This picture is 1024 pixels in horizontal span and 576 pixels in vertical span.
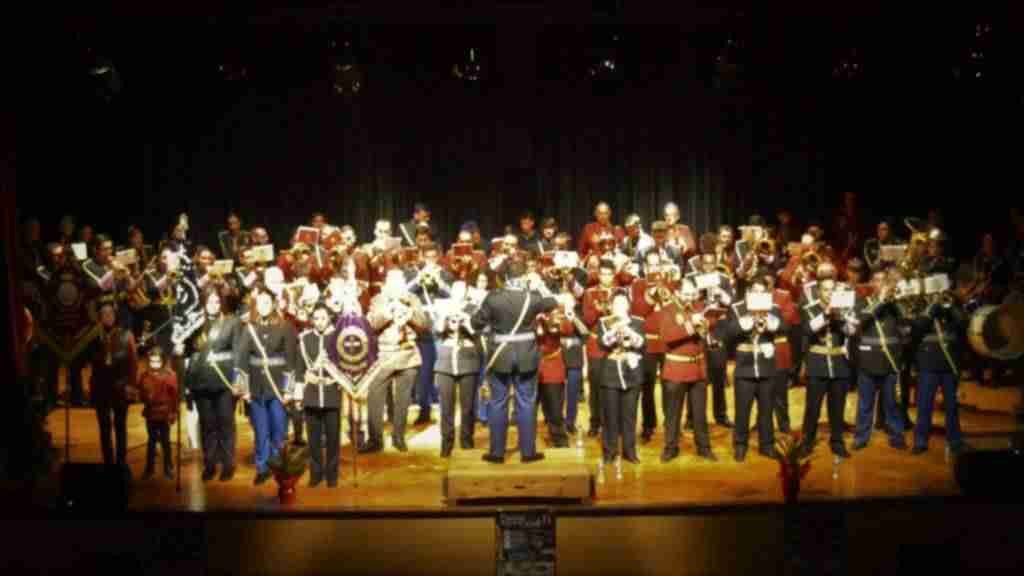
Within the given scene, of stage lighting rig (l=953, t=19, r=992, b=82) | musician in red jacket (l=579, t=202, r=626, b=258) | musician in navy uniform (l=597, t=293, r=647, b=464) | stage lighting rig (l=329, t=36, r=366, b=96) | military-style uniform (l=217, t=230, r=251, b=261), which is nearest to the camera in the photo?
musician in navy uniform (l=597, t=293, r=647, b=464)

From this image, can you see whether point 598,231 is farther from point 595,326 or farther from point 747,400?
point 747,400

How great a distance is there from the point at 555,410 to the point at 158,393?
3.96 metres

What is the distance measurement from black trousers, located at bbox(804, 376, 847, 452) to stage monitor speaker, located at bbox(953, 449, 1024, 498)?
73.4 inches

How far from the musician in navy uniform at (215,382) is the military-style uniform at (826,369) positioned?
5.60 meters

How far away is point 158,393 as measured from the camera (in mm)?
11477

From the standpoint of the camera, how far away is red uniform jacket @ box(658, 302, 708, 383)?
11969 millimetres

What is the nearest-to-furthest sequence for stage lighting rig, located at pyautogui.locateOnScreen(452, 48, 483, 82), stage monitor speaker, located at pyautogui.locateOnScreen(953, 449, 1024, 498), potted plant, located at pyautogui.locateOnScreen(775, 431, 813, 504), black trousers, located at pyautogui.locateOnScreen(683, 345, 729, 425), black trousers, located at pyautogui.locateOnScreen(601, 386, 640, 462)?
stage monitor speaker, located at pyautogui.locateOnScreen(953, 449, 1024, 498)
potted plant, located at pyautogui.locateOnScreen(775, 431, 813, 504)
black trousers, located at pyautogui.locateOnScreen(601, 386, 640, 462)
black trousers, located at pyautogui.locateOnScreen(683, 345, 729, 425)
stage lighting rig, located at pyautogui.locateOnScreen(452, 48, 483, 82)

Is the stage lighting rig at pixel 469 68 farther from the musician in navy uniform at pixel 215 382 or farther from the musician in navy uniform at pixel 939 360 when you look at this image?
the musician in navy uniform at pixel 939 360

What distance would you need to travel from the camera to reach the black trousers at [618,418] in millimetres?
11906

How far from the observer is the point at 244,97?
19438mm

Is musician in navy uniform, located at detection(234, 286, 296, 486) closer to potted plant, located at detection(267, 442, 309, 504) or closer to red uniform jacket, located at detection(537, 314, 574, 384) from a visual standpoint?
potted plant, located at detection(267, 442, 309, 504)

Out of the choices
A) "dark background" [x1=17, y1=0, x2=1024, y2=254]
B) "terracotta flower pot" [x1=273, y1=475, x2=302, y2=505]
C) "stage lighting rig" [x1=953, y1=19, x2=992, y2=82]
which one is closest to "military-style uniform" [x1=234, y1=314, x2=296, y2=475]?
"terracotta flower pot" [x1=273, y1=475, x2=302, y2=505]

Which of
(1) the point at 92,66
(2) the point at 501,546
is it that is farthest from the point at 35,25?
(2) the point at 501,546

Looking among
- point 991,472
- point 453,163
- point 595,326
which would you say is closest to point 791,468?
point 991,472
